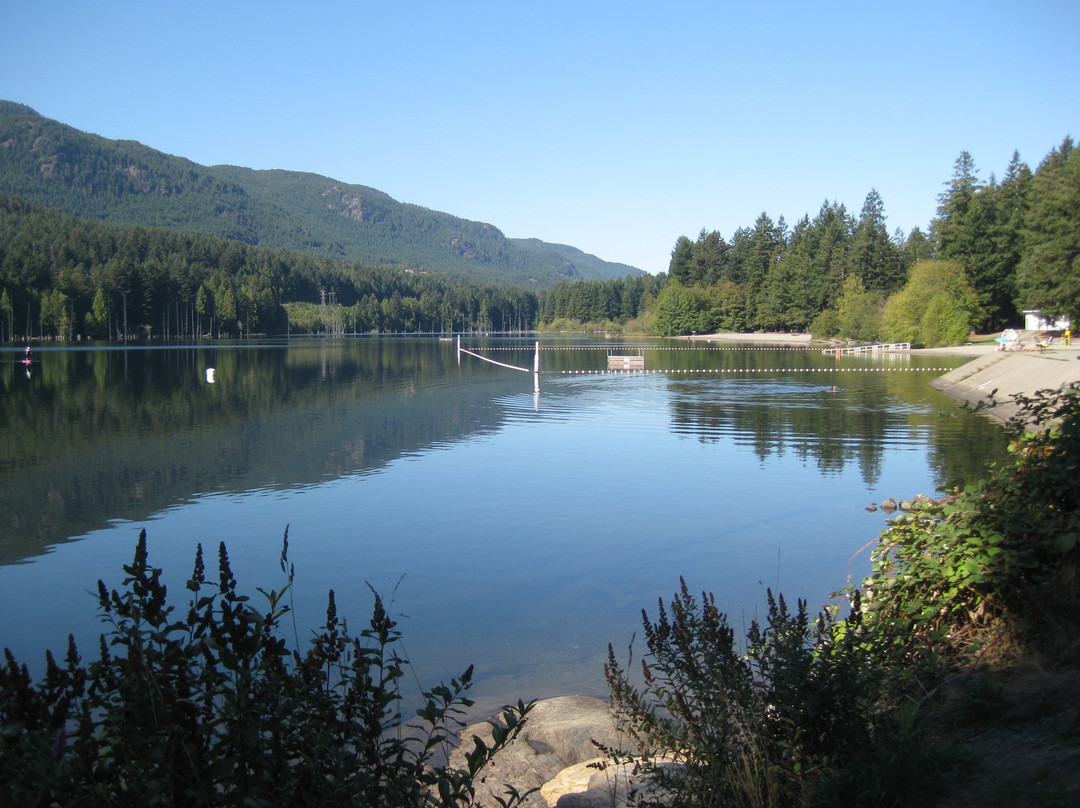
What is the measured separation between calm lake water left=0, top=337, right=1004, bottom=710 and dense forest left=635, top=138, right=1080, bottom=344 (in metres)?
29.6

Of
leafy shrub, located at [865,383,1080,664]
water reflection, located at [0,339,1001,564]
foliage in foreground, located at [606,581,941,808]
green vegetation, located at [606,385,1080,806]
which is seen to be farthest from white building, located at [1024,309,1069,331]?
foliage in foreground, located at [606,581,941,808]

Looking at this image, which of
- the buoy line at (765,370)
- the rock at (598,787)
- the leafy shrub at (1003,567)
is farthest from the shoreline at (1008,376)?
the rock at (598,787)

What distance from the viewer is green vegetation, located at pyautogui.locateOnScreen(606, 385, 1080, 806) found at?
3883 mm

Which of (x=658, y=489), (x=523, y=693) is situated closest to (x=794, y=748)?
(x=523, y=693)

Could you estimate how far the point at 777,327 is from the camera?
405ft

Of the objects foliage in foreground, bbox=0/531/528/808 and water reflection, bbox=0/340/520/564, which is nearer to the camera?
foliage in foreground, bbox=0/531/528/808

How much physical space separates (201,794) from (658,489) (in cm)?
1388

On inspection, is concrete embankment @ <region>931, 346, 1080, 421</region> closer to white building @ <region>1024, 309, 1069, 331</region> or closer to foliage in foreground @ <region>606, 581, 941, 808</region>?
white building @ <region>1024, 309, 1069, 331</region>

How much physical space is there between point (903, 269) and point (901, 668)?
4441 inches

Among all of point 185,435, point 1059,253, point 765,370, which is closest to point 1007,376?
point 765,370

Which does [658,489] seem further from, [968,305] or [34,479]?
[968,305]

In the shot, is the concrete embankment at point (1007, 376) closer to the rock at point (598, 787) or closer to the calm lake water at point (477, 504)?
the calm lake water at point (477, 504)

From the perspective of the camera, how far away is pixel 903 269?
107m

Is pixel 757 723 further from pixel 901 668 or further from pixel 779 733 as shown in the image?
pixel 901 668
